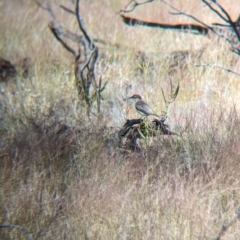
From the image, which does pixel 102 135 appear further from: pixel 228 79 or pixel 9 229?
pixel 228 79

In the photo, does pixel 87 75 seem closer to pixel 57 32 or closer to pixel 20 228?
pixel 57 32

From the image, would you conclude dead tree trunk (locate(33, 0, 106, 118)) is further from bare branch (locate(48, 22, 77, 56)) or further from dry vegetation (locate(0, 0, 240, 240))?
bare branch (locate(48, 22, 77, 56))

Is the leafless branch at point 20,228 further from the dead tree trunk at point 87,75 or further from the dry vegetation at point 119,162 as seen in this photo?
the dead tree trunk at point 87,75

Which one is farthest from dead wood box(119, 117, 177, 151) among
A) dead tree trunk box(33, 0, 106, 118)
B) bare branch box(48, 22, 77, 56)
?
bare branch box(48, 22, 77, 56)

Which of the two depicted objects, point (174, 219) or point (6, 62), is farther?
point (6, 62)

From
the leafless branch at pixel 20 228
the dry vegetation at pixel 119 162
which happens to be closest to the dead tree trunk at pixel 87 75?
the dry vegetation at pixel 119 162

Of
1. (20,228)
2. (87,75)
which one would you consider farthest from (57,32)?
(20,228)

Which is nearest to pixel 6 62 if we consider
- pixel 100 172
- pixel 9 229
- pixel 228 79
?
pixel 228 79

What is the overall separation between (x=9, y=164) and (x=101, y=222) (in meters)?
0.91

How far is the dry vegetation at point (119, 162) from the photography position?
137 inches

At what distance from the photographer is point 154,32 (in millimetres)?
7992

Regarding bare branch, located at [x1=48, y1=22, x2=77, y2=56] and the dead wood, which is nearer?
the dead wood

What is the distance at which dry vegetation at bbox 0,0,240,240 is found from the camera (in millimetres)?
3479

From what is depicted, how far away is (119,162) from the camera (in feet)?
13.5
